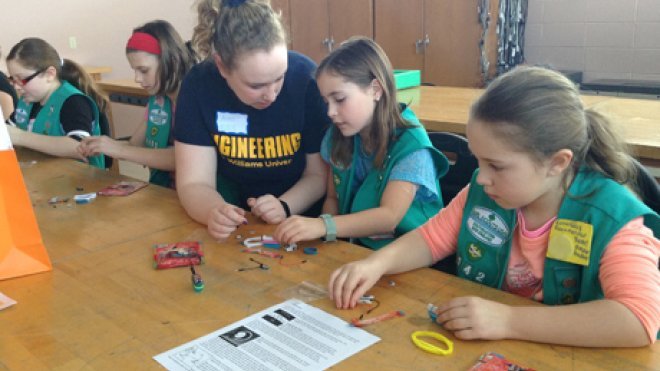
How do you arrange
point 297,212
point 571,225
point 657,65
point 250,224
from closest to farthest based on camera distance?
1. point 571,225
2. point 250,224
3. point 297,212
4. point 657,65

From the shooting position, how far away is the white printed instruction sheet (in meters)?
0.92

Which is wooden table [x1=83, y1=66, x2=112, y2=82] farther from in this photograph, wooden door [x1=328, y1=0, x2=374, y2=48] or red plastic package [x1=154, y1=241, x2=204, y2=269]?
red plastic package [x1=154, y1=241, x2=204, y2=269]

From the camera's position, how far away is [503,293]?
1093 millimetres

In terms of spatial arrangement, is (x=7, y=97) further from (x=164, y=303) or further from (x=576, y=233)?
(x=576, y=233)

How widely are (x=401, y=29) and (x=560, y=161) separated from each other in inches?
171

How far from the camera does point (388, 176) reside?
1.55m

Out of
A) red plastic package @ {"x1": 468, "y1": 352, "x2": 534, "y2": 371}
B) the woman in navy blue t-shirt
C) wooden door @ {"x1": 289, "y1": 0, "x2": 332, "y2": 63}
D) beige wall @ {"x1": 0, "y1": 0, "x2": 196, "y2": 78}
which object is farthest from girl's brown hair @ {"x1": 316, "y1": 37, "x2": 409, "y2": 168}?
beige wall @ {"x1": 0, "y1": 0, "x2": 196, "y2": 78}

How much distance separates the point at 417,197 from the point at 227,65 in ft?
1.99

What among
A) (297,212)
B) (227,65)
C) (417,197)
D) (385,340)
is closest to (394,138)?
(417,197)

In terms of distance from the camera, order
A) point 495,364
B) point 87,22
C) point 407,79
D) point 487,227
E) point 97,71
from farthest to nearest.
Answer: point 87,22, point 97,71, point 407,79, point 487,227, point 495,364

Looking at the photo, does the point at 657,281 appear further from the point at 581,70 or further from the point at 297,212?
the point at 581,70

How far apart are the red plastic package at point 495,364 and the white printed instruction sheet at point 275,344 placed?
17 centimetres

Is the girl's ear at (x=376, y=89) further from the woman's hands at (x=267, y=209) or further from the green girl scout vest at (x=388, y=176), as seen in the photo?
the woman's hands at (x=267, y=209)

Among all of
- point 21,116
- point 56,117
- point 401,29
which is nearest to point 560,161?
point 56,117
